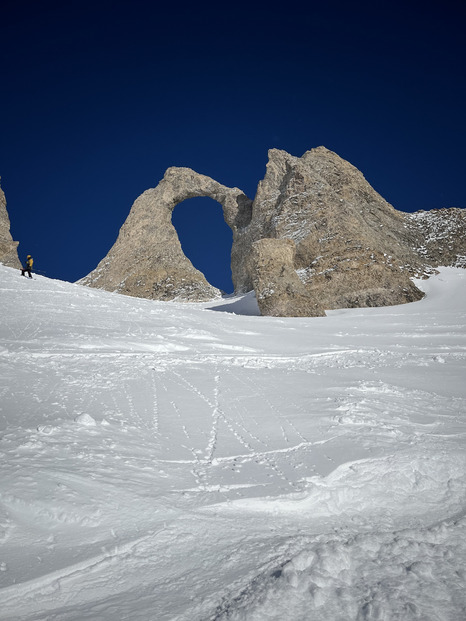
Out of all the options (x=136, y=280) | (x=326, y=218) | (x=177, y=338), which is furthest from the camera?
(x=136, y=280)

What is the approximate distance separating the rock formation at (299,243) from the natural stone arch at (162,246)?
8cm

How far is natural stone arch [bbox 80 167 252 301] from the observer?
2527cm

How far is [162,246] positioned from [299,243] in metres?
13.6

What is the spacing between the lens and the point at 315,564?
1377 millimetres

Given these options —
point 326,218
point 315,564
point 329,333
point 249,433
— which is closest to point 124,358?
point 249,433

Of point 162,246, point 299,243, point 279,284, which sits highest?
point 162,246

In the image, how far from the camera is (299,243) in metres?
17.2

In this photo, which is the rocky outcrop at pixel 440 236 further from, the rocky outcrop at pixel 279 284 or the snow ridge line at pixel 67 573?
the snow ridge line at pixel 67 573

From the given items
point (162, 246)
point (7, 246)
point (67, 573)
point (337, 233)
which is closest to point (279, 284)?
point (337, 233)

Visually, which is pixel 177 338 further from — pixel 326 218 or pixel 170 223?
pixel 170 223

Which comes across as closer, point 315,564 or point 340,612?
point 340,612

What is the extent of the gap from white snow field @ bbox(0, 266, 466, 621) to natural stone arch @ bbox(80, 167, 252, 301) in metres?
20.3

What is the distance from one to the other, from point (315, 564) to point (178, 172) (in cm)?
3112

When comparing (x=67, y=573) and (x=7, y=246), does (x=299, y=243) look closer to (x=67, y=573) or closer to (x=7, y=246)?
(x=7, y=246)
